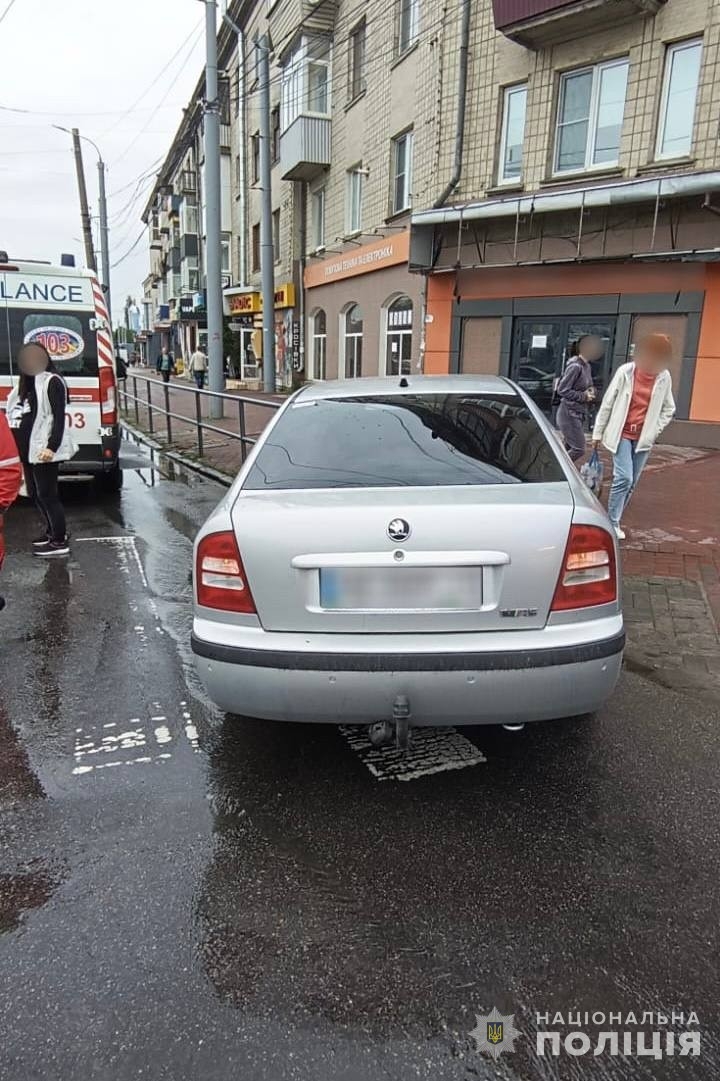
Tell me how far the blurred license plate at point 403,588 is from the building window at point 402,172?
15.4 meters

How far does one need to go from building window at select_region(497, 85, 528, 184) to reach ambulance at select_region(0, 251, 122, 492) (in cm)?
928

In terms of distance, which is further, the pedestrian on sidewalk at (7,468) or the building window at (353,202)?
the building window at (353,202)

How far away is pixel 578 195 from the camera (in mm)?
12305

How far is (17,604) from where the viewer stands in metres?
5.21

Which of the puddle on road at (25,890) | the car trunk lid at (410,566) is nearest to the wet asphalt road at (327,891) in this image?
the puddle on road at (25,890)

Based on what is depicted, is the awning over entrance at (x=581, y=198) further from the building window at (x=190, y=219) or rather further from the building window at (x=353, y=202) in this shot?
the building window at (x=190, y=219)

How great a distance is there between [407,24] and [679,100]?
24.7 ft

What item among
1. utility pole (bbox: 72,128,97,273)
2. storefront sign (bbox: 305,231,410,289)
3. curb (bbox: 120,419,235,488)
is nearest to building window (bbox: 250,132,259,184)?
utility pole (bbox: 72,128,97,273)

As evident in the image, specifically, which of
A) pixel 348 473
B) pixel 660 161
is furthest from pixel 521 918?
pixel 660 161

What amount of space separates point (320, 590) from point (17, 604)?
3.42 m

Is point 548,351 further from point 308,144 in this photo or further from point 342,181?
point 308,144

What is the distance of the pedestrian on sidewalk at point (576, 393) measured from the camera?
8.60 metres

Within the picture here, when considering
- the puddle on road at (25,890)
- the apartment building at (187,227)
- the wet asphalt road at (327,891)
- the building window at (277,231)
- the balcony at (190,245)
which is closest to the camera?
the wet asphalt road at (327,891)

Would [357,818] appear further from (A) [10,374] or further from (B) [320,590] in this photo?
(A) [10,374]
